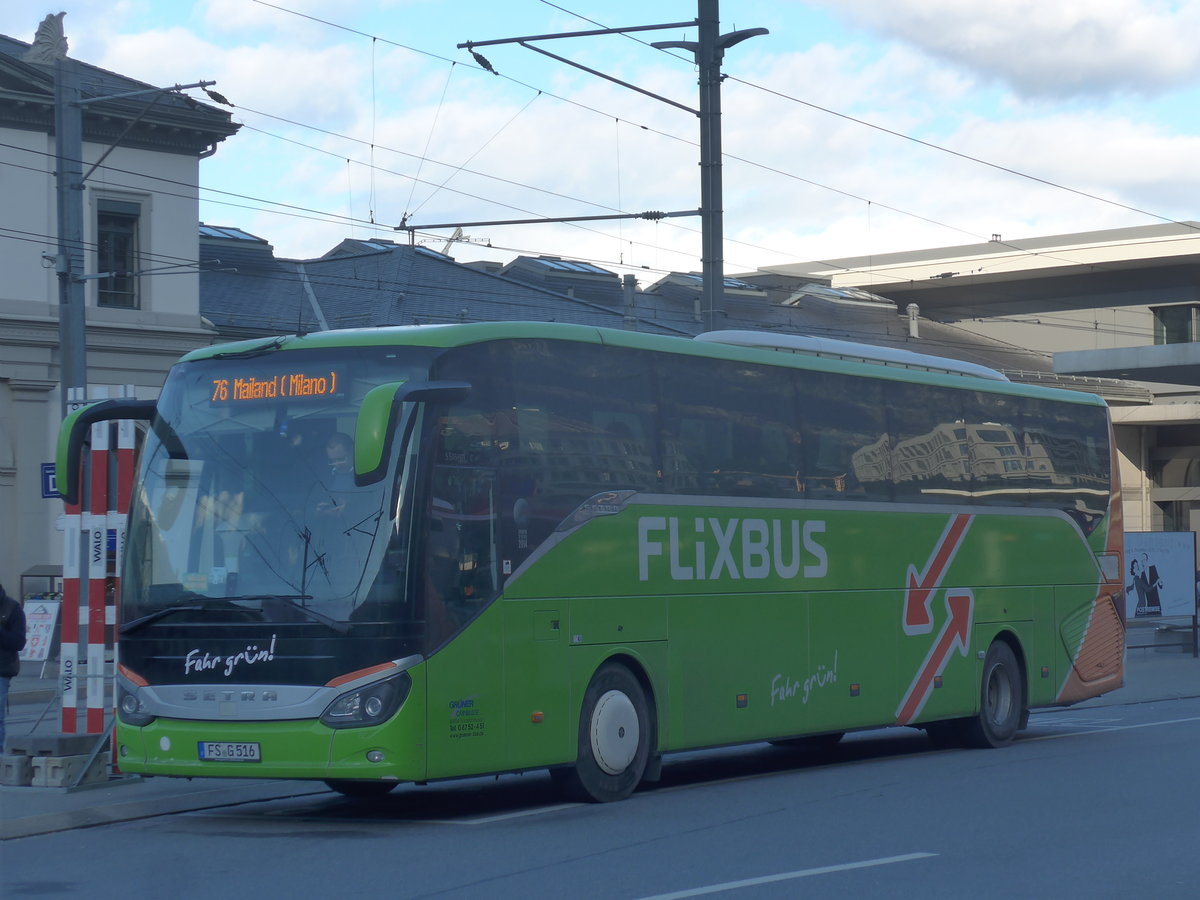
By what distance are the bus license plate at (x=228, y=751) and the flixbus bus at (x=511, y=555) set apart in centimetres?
1

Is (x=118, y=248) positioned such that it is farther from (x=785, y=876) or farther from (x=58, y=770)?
(x=785, y=876)

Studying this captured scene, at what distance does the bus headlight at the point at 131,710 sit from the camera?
11.2m

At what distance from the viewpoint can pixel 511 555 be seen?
1140cm

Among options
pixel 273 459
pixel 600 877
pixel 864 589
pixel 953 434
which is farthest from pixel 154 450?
pixel 953 434

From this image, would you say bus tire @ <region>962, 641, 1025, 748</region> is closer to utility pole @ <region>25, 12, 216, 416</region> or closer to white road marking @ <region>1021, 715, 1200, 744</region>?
white road marking @ <region>1021, 715, 1200, 744</region>

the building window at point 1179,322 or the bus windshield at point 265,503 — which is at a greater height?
the building window at point 1179,322

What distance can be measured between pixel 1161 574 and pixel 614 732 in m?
21.4

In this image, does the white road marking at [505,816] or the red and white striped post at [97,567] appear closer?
the white road marking at [505,816]

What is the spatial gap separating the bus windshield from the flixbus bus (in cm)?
2

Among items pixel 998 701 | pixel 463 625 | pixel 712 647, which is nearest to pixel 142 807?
pixel 463 625

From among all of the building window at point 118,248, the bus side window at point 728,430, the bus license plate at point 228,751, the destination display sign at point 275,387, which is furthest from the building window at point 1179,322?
the bus license plate at point 228,751

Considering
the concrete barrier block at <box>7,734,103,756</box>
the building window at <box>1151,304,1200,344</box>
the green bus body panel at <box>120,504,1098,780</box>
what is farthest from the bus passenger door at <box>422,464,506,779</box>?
the building window at <box>1151,304,1200,344</box>

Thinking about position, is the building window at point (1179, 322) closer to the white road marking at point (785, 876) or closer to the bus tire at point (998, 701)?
the bus tire at point (998, 701)

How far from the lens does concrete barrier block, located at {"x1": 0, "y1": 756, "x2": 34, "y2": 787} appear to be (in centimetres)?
1287
